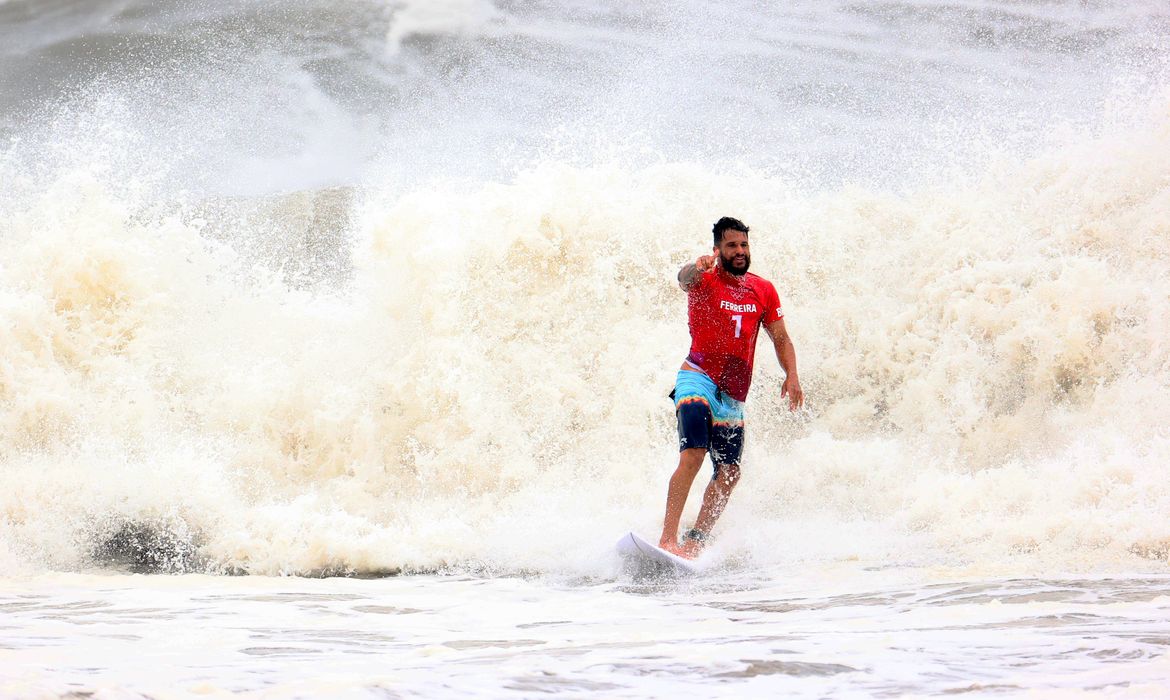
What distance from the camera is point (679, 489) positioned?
14.3 feet

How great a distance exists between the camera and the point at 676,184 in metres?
7.80

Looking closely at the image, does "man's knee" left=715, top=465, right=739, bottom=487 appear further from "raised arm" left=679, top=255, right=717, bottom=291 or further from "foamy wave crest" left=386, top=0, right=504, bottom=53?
"foamy wave crest" left=386, top=0, right=504, bottom=53

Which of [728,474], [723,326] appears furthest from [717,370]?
[728,474]

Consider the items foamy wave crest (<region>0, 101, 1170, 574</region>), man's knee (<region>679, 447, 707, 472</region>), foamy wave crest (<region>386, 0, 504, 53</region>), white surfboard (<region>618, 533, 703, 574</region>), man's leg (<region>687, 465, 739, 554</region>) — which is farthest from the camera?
foamy wave crest (<region>386, 0, 504, 53</region>)

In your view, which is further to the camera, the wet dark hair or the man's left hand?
the man's left hand

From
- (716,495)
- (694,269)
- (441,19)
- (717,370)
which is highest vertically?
(441,19)

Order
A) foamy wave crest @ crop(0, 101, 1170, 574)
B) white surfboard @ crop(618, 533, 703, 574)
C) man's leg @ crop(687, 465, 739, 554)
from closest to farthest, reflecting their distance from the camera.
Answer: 1. white surfboard @ crop(618, 533, 703, 574)
2. man's leg @ crop(687, 465, 739, 554)
3. foamy wave crest @ crop(0, 101, 1170, 574)

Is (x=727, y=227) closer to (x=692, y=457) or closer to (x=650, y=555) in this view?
(x=692, y=457)

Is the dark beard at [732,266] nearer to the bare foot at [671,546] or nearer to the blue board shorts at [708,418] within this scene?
the blue board shorts at [708,418]

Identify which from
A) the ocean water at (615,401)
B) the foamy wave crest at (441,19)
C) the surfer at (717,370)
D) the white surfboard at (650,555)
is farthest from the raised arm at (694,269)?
the foamy wave crest at (441,19)

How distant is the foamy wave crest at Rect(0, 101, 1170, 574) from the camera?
16.9 feet

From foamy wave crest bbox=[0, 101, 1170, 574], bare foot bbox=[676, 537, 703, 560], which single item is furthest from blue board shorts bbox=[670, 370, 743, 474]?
foamy wave crest bbox=[0, 101, 1170, 574]

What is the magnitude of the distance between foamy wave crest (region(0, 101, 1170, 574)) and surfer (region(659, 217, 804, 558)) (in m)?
0.44

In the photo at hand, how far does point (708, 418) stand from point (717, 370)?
224 millimetres
